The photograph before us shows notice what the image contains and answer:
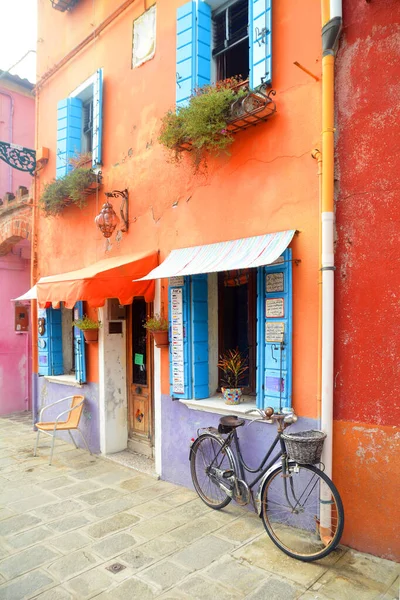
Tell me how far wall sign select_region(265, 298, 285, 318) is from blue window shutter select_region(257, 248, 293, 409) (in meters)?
0.02

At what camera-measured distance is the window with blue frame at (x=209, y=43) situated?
557 centimetres

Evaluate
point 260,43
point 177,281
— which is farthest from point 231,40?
point 177,281

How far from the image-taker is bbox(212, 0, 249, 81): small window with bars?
5621 mm

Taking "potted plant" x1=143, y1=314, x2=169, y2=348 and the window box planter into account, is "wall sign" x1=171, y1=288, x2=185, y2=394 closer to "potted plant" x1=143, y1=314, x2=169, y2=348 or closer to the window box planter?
"potted plant" x1=143, y1=314, x2=169, y2=348

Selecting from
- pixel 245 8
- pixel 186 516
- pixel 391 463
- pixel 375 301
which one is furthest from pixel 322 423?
pixel 245 8

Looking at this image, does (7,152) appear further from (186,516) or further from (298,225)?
(186,516)

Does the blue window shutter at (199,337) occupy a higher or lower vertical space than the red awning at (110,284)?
lower

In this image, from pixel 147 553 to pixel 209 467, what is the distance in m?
1.18

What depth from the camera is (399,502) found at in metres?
3.81

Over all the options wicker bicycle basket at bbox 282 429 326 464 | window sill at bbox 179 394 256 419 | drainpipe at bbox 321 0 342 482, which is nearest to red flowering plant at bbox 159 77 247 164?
drainpipe at bbox 321 0 342 482

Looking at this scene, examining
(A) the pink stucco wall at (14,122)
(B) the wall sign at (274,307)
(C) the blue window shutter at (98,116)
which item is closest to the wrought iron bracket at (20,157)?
(C) the blue window shutter at (98,116)

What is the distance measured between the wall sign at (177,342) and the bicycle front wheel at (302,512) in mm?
1695

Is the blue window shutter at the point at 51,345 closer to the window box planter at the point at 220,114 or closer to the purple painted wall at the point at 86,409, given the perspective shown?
the purple painted wall at the point at 86,409

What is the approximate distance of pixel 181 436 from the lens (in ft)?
A: 19.0
